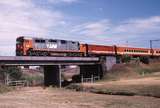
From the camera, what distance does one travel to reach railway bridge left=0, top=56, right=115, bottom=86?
6699 centimetres

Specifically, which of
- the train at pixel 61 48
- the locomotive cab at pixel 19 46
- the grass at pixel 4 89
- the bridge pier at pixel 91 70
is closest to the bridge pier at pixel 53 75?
the train at pixel 61 48

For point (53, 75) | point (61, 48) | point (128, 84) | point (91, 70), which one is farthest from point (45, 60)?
point (91, 70)

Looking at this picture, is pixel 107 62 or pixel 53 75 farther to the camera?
pixel 107 62

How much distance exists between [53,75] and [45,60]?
340 inches

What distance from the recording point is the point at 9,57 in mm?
65312

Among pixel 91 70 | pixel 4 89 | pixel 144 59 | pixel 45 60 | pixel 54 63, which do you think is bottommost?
pixel 4 89

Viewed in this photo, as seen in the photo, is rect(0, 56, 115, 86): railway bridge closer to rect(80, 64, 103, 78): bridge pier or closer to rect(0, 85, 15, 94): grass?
rect(80, 64, 103, 78): bridge pier

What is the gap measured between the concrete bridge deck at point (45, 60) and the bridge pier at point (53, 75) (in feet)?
7.05

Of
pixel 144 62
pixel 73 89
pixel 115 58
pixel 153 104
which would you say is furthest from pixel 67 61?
pixel 153 104

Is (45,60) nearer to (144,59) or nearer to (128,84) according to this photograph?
(128,84)

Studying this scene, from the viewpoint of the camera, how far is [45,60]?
7300 cm

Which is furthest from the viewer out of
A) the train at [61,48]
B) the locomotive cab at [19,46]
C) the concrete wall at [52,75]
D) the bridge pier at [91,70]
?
the bridge pier at [91,70]

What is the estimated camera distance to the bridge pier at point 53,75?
259ft

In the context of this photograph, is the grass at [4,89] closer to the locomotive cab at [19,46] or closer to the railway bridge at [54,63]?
the railway bridge at [54,63]
